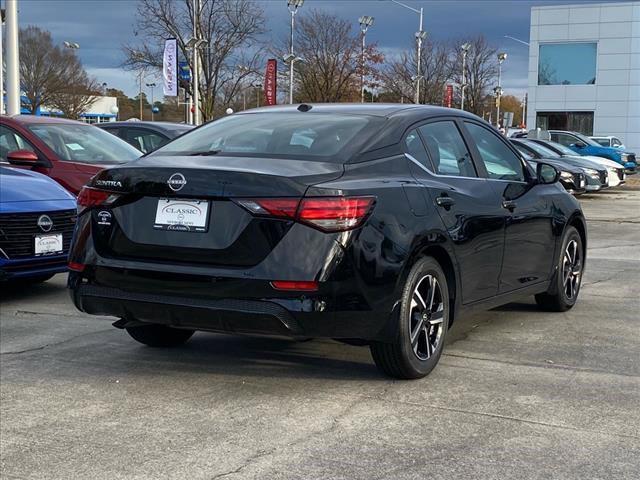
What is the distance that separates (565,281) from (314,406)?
3.21m

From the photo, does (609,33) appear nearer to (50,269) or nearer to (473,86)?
(473,86)

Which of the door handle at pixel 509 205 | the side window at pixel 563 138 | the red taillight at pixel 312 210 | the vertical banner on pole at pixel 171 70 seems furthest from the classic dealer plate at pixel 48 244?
the vertical banner on pole at pixel 171 70

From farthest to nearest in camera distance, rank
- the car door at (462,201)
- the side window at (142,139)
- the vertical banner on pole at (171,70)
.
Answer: the vertical banner on pole at (171,70) → the side window at (142,139) → the car door at (462,201)

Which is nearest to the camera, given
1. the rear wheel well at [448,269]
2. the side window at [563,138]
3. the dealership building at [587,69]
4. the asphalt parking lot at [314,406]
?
the asphalt parking lot at [314,406]

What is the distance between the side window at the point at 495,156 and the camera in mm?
5805

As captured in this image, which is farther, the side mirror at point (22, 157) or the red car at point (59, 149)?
the red car at point (59, 149)

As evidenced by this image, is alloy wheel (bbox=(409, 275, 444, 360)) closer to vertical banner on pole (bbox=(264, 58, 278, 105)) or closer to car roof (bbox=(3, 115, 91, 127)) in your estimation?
car roof (bbox=(3, 115, 91, 127))

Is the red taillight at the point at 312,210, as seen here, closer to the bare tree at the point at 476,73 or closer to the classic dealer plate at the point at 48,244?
the classic dealer plate at the point at 48,244

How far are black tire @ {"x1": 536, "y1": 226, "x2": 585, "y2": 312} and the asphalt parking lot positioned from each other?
0.96ft

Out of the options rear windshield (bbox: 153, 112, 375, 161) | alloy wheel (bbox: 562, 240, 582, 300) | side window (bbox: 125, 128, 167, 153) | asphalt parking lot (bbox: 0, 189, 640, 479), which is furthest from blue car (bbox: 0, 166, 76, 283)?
side window (bbox: 125, 128, 167, 153)

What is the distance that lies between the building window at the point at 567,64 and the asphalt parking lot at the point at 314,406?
153ft

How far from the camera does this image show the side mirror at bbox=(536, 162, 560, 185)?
6406 millimetres

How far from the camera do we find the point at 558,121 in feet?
165

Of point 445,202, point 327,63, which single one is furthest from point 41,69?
point 445,202
